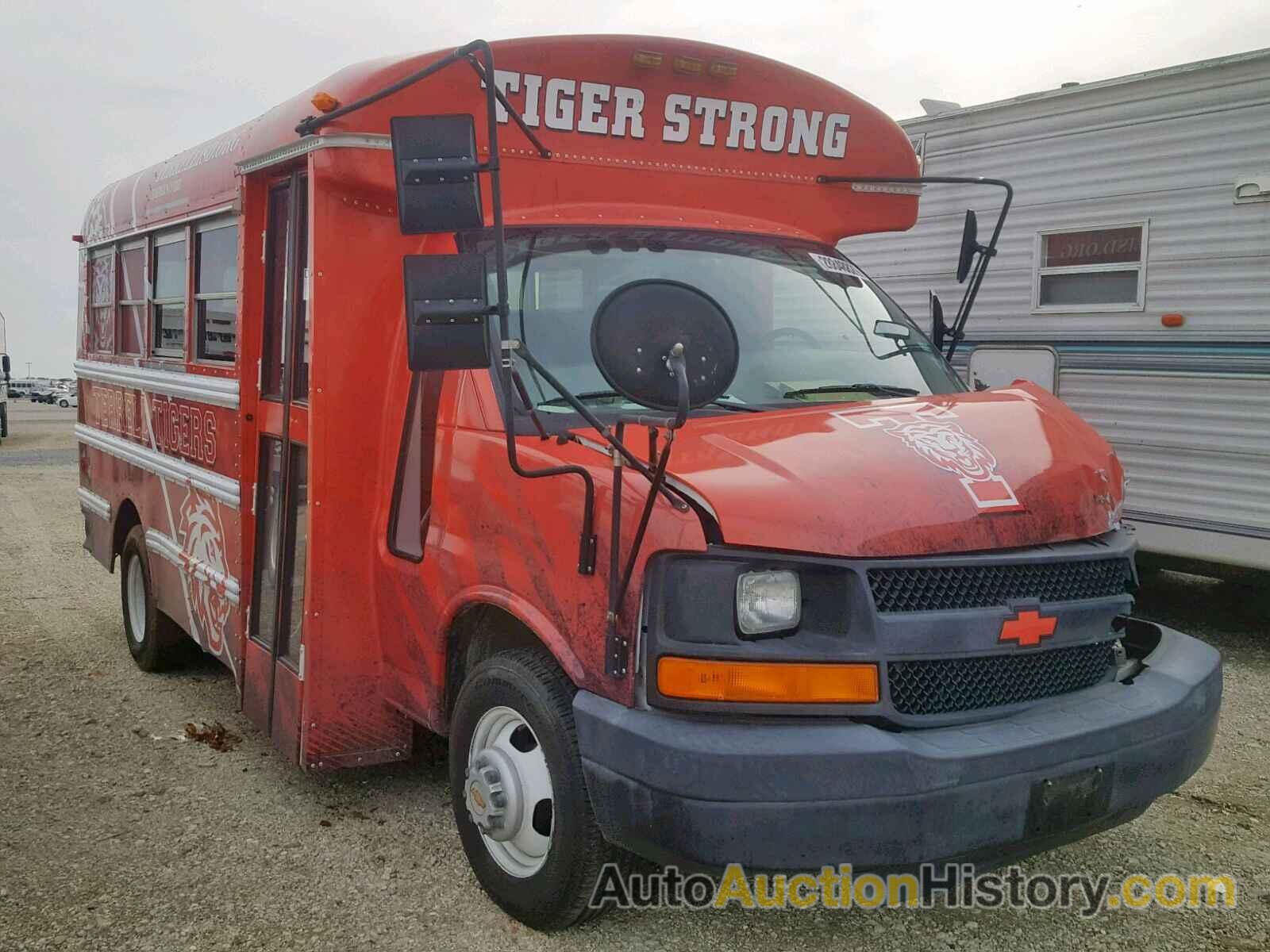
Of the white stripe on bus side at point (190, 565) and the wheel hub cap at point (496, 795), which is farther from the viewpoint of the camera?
the white stripe on bus side at point (190, 565)

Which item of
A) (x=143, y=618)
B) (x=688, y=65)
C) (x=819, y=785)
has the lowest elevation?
(x=143, y=618)

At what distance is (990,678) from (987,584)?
255 mm

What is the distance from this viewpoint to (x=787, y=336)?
4129 millimetres

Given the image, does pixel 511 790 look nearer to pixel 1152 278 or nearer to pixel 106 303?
pixel 106 303

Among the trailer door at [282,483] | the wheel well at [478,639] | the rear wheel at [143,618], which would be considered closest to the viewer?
the wheel well at [478,639]

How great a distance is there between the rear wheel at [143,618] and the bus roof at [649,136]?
2135mm

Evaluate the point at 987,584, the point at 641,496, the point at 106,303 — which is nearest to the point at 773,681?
the point at 641,496

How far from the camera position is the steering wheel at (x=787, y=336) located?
13.3 ft

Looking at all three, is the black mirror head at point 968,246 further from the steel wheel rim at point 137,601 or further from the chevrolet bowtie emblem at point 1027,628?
the steel wheel rim at point 137,601

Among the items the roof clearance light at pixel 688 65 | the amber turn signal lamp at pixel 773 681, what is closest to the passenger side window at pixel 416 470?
the amber turn signal lamp at pixel 773 681

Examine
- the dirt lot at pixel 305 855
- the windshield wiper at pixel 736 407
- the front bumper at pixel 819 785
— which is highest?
the windshield wiper at pixel 736 407

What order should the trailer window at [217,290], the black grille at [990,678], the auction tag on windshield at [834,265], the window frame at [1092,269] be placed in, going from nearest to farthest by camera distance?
the black grille at [990,678] → the auction tag on windshield at [834,265] → the trailer window at [217,290] → the window frame at [1092,269]

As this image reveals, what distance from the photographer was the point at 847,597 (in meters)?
2.98

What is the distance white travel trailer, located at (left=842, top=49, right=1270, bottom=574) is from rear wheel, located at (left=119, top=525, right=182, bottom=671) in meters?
5.31
